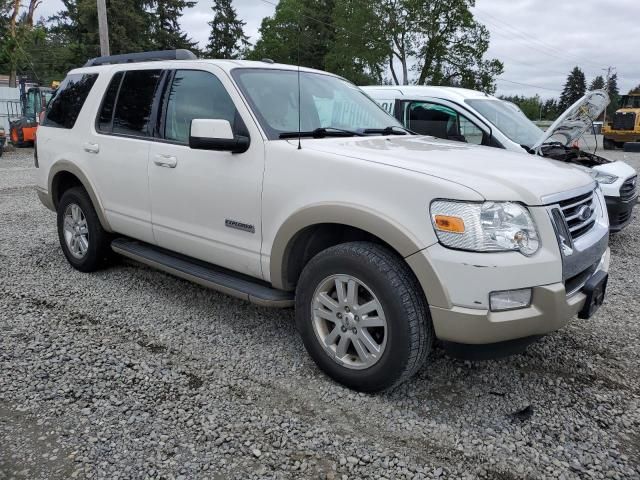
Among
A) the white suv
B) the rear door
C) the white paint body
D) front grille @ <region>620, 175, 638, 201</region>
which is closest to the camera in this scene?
the white suv

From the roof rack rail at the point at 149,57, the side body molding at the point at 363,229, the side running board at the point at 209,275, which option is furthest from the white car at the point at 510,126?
the side body molding at the point at 363,229

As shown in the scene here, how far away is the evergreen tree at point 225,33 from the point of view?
52938mm

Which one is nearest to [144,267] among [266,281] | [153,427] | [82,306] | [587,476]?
[82,306]

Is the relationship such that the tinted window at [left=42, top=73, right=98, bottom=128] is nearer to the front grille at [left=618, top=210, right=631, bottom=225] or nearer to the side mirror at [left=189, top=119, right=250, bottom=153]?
the side mirror at [left=189, top=119, right=250, bottom=153]

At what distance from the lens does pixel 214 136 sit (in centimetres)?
329

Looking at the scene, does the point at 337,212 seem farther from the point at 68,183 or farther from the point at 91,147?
the point at 68,183

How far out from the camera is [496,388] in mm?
3215

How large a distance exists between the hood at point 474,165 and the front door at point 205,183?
51 cm

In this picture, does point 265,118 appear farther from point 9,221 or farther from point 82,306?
point 9,221

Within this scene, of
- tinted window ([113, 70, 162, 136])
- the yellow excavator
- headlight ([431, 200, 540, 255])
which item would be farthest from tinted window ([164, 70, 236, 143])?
the yellow excavator

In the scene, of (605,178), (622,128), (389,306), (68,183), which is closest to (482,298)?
(389,306)

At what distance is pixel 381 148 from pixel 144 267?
3.12 m

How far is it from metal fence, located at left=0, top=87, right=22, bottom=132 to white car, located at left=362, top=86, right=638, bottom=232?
23055mm

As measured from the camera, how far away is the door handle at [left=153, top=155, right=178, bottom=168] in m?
3.89
